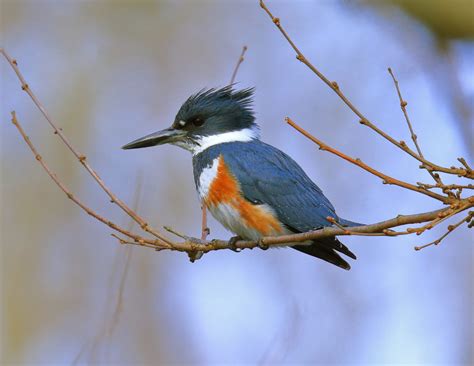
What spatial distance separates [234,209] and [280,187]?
0.27 m

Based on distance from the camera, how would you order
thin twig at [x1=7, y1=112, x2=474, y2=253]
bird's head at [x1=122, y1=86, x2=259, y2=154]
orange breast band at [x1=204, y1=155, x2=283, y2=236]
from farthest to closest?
bird's head at [x1=122, y1=86, x2=259, y2=154]
orange breast band at [x1=204, y1=155, x2=283, y2=236]
thin twig at [x1=7, y1=112, x2=474, y2=253]

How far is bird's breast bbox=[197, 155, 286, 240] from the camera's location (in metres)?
3.49

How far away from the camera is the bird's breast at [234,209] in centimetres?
349

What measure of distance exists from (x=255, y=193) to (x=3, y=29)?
5.03m

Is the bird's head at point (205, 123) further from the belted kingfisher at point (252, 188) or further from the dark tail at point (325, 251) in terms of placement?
the dark tail at point (325, 251)

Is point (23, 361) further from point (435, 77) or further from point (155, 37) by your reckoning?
point (435, 77)

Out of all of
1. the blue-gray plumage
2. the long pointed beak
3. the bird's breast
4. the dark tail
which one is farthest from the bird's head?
the dark tail

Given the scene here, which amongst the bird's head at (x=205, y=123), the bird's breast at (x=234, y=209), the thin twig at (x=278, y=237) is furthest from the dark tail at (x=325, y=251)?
the bird's head at (x=205, y=123)

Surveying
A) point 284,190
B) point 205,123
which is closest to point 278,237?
point 284,190

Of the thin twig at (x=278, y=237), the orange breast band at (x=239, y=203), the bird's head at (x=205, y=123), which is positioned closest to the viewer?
the thin twig at (x=278, y=237)

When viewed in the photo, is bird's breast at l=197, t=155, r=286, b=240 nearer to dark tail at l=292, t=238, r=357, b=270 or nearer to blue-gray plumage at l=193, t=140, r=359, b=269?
blue-gray plumage at l=193, t=140, r=359, b=269

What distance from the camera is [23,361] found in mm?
6488

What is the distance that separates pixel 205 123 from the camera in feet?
13.1

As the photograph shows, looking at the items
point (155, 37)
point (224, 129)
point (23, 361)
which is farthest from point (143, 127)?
point (224, 129)
